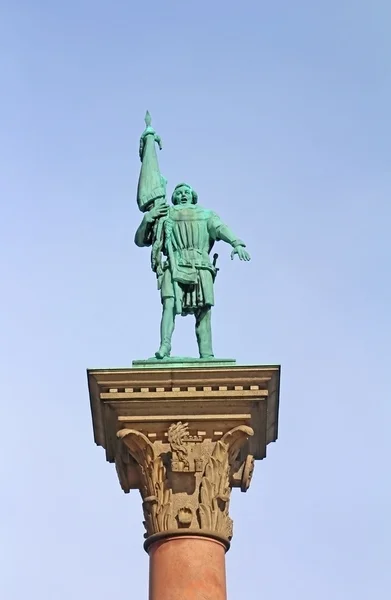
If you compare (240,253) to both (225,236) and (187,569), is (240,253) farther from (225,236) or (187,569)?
(187,569)

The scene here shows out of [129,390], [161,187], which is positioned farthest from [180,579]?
[161,187]

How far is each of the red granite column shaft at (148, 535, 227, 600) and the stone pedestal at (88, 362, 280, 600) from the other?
0.06 ft

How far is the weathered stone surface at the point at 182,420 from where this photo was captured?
1764 centimetres

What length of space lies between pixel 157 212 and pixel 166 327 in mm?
2390

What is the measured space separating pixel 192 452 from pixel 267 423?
1.63 metres

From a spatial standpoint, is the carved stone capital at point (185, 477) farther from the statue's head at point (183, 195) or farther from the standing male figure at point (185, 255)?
the statue's head at point (183, 195)

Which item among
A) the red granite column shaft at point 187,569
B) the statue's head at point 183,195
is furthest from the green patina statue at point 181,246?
the red granite column shaft at point 187,569

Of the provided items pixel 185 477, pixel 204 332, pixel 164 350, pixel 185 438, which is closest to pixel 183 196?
pixel 204 332

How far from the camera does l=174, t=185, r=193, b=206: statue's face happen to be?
21.2 m

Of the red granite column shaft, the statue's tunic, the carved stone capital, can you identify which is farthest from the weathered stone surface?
the statue's tunic

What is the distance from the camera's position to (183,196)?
837 inches

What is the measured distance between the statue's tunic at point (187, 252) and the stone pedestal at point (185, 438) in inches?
76.4

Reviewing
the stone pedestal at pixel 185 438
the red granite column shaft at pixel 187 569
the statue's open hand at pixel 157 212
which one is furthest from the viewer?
the statue's open hand at pixel 157 212

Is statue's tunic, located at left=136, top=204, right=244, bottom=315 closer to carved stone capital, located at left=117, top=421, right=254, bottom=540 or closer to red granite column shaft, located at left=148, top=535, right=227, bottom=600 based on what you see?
carved stone capital, located at left=117, top=421, right=254, bottom=540
